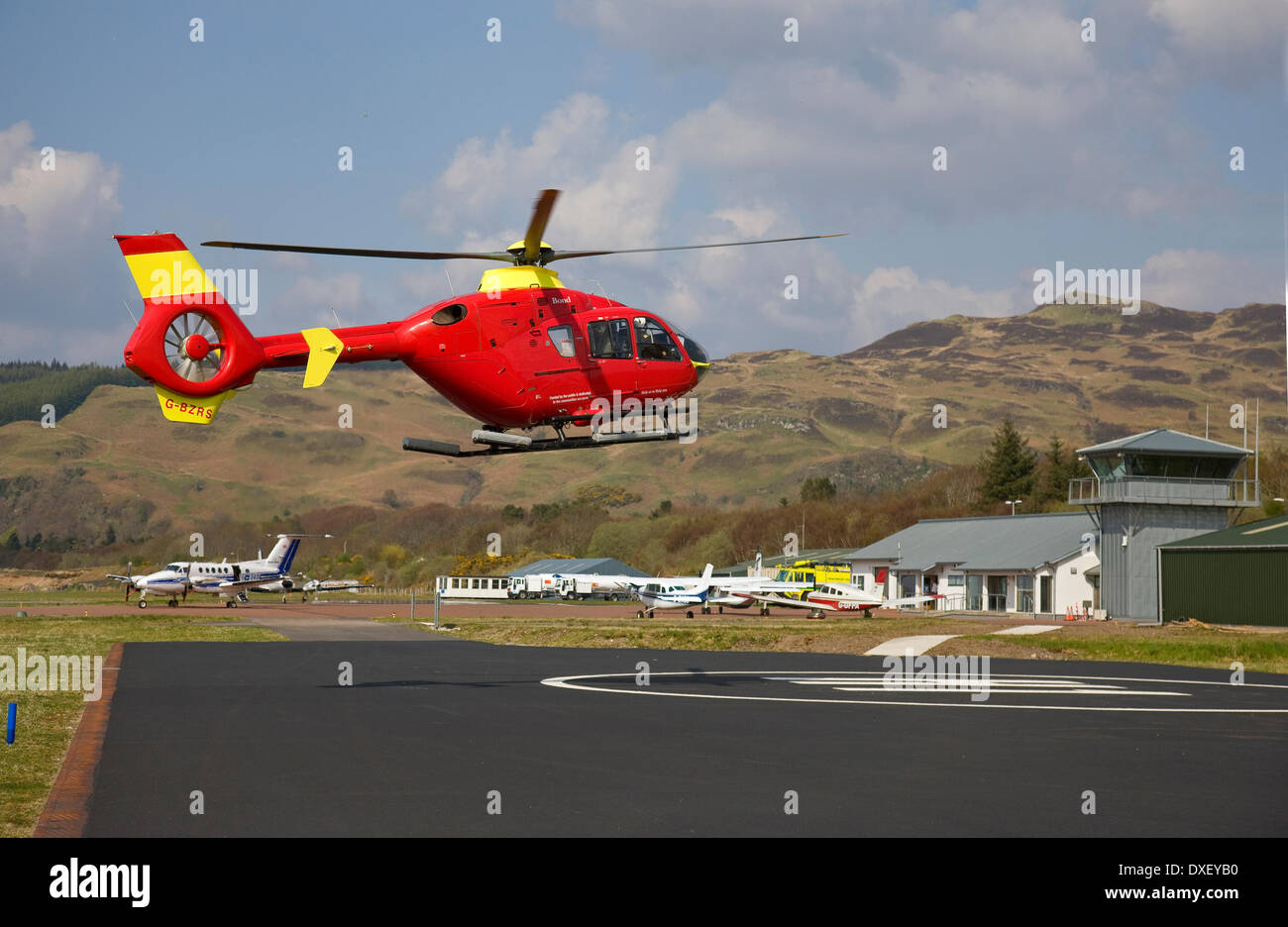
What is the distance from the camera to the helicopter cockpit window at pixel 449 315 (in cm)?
2320

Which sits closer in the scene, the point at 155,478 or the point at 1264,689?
the point at 1264,689

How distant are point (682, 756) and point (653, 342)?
9683 mm

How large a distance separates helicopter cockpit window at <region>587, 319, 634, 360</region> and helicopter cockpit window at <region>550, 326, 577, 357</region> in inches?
15.7

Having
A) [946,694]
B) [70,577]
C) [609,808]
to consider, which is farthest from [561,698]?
[70,577]

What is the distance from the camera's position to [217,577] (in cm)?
8688

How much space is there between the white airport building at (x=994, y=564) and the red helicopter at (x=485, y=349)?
54995 millimetres

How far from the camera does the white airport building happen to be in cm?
7481

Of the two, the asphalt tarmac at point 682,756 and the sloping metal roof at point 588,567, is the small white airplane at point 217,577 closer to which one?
the sloping metal roof at point 588,567

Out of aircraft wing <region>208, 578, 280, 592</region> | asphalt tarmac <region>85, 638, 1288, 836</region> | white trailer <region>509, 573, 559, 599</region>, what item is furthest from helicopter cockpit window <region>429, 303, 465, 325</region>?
white trailer <region>509, 573, 559, 599</region>

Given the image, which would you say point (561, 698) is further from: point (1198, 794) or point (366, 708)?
point (1198, 794)

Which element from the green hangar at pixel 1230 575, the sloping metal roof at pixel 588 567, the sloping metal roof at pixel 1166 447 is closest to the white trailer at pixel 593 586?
the sloping metal roof at pixel 588 567

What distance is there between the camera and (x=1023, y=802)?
47.4 ft

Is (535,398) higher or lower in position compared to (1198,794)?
higher
